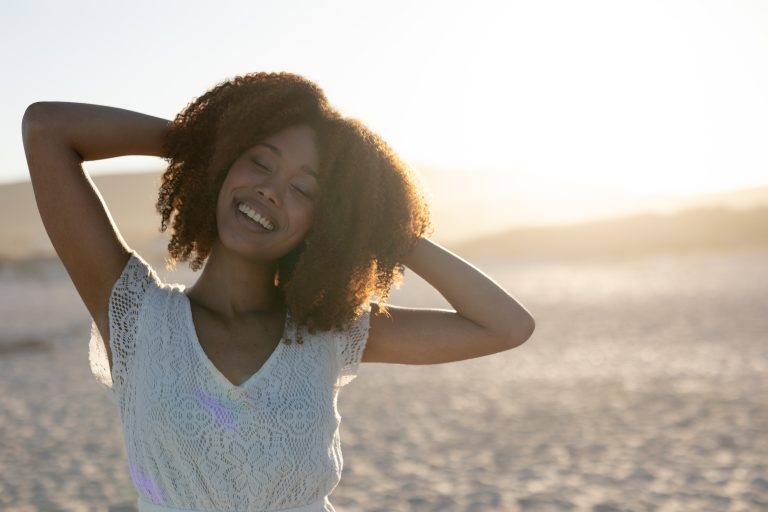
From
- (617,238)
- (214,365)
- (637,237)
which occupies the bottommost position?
→ (214,365)

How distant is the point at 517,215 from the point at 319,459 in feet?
240

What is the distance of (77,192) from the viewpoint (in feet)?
7.06

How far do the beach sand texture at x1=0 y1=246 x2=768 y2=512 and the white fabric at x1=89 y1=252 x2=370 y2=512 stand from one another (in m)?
0.40

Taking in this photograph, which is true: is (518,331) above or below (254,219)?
below

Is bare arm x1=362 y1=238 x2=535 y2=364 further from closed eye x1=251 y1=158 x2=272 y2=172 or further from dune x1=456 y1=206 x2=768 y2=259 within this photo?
dune x1=456 y1=206 x2=768 y2=259

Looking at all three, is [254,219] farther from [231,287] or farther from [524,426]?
[524,426]

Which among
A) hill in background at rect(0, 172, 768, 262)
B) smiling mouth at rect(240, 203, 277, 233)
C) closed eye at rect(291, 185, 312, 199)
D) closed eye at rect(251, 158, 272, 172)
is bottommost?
smiling mouth at rect(240, 203, 277, 233)

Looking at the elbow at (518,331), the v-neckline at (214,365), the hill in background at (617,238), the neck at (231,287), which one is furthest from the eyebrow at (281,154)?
the hill in background at (617,238)

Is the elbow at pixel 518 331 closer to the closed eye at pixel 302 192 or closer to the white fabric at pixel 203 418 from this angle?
the white fabric at pixel 203 418

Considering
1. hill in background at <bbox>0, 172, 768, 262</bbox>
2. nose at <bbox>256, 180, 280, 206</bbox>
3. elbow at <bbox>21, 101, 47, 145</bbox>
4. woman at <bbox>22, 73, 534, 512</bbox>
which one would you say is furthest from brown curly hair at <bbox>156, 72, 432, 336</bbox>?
hill in background at <bbox>0, 172, 768, 262</bbox>

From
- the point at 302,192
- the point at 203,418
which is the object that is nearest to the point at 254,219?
the point at 302,192

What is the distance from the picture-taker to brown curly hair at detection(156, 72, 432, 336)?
2.29m

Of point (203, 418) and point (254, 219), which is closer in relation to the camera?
point (203, 418)

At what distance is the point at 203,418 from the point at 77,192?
64 cm
